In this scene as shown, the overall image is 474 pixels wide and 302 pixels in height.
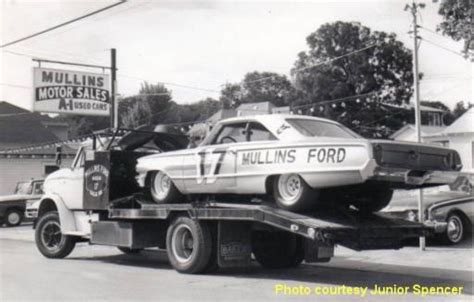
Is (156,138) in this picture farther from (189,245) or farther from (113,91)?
(113,91)

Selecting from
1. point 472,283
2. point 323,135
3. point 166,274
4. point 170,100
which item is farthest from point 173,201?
point 170,100

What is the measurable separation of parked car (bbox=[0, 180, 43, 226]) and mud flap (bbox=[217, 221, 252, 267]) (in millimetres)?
16599

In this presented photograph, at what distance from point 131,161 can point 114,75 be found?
561 inches

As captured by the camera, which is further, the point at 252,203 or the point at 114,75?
the point at 114,75

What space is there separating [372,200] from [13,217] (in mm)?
18590

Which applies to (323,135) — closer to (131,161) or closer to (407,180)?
(407,180)

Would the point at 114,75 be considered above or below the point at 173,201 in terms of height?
above

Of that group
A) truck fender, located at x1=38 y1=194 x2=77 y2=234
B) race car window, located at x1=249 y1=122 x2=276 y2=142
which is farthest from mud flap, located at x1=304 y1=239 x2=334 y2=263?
truck fender, located at x1=38 y1=194 x2=77 y2=234

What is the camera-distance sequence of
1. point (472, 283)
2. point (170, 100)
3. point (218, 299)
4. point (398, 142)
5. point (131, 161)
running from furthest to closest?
point (170, 100) → point (131, 161) → point (472, 283) → point (398, 142) → point (218, 299)

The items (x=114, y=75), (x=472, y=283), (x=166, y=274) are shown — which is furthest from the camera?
(x=114, y=75)

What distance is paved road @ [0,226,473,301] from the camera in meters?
8.05

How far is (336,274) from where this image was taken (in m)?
10.2

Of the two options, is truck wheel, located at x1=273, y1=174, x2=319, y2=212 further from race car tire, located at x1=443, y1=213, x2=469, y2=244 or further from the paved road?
race car tire, located at x1=443, y1=213, x2=469, y2=244

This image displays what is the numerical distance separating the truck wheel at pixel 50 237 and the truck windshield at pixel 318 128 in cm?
548
